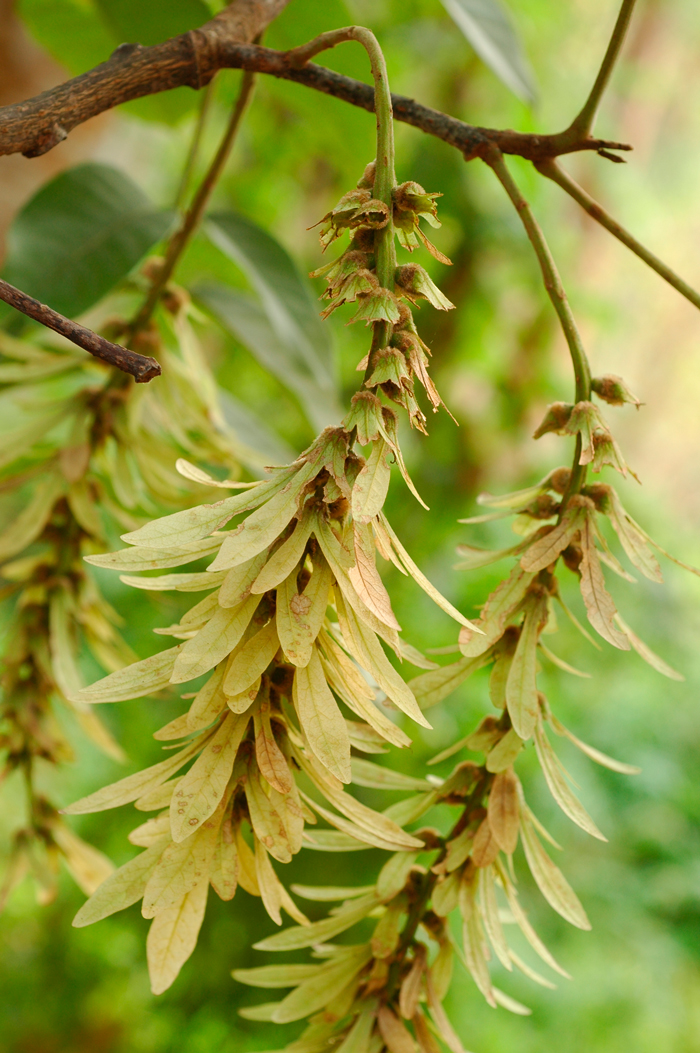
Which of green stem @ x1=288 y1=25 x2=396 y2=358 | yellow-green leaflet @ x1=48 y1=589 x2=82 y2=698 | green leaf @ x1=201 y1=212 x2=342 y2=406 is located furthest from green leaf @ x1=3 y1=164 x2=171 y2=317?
green stem @ x1=288 y1=25 x2=396 y2=358

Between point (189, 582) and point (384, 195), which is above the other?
point (384, 195)

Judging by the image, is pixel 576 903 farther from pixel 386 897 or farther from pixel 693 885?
pixel 693 885

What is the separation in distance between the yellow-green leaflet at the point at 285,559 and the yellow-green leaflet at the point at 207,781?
1.9 inches

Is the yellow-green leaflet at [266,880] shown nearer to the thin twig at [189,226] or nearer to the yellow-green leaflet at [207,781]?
the yellow-green leaflet at [207,781]

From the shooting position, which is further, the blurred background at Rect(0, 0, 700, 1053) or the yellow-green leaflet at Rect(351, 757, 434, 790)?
the blurred background at Rect(0, 0, 700, 1053)

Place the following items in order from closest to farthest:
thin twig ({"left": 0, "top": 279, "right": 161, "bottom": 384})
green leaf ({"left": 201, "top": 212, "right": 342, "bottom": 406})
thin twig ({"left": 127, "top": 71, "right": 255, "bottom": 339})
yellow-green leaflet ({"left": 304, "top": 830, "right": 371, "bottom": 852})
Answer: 1. thin twig ({"left": 0, "top": 279, "right": 161, "bottom": 384})
2. yellow-green leaflet ({"left": 304, "top": 830, "right": 371, "bottom": 852})
3. thin twig ({"left": 127, "top": 71, "right": 255, "bottom": 339})
4. green leaf ({"left": 201, "top": 212, "right": 342, "bottom": 406})

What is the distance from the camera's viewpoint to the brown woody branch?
27 cm

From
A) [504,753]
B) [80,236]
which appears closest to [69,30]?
[80,236]

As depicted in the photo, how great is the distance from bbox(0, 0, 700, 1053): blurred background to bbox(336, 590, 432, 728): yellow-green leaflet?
39cm

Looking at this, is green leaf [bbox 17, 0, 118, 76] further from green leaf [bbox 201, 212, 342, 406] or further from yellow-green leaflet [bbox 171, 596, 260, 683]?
yellow-green leaflet [bbox 171, 596, 260, 683]

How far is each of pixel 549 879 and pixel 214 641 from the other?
0.54ft

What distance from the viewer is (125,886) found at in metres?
0.24

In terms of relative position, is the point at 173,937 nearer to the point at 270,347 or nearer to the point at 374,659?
the point at 374,659

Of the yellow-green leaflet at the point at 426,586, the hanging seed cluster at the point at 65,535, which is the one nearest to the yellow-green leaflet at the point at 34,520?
the hanging seed cluster at the point at 65,535
